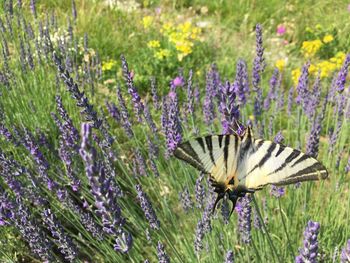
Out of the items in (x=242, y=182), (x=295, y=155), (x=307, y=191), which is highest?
(x=295, y=155)

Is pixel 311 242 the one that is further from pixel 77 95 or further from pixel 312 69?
pixel 312 69

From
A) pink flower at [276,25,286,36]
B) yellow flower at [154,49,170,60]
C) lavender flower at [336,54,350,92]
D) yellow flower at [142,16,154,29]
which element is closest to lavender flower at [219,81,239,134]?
lavender flower at [336,54,350,92]

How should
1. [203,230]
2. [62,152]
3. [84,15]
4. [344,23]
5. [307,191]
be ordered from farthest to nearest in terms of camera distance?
[344,23], [84,15], [307,191], [62,152], [203,230]

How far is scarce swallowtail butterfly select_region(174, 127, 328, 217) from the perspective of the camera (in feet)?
4.29

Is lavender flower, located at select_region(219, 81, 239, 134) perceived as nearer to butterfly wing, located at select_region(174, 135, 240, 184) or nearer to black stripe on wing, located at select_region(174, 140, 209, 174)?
butterfly wing, located at select_region(174, 135, 240, 184)

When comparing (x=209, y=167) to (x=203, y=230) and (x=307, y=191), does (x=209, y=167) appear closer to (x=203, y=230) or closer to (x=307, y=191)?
(x=203, y=230)

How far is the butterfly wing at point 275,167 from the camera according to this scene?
1.28 metres

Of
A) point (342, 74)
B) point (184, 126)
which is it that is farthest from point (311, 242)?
point (184, 126)

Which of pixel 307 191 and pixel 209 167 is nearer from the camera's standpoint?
pixel 209 167

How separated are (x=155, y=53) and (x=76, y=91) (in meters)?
3.12

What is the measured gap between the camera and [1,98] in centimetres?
328

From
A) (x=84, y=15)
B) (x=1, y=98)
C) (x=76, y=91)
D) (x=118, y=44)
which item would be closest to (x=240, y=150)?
(x=76, y=91)

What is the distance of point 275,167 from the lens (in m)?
1.35

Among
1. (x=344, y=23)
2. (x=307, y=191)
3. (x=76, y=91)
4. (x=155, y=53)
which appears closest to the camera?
(x=76, y=91)
